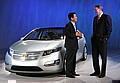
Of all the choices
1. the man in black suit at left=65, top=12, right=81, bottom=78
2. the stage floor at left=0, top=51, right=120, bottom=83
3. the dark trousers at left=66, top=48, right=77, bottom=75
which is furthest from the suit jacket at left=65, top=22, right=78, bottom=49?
the stage floor at left=0, top=51, right=120, bottom=83

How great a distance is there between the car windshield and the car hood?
1.30 ft

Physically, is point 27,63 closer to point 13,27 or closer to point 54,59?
point 54,59

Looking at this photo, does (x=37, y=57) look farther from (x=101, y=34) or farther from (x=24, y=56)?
(x=101, y=34)

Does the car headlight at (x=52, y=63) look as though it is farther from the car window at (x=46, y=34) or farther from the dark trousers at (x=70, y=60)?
the car window at (x=46, y=34)

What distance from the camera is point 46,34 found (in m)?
9.41

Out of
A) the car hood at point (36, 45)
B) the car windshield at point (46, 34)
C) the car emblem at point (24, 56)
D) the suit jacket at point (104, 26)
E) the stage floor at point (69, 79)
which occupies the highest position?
the suit jacket at point (104, 26)

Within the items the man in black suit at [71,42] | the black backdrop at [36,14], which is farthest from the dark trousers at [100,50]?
the black backdrop at [36,14]

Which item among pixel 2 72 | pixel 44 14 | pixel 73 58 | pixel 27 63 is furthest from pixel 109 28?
pixel 44 14

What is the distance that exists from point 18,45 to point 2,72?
101cm

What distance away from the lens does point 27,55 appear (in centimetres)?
823

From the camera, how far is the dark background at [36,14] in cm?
1423

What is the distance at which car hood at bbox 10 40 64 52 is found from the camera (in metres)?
8.34

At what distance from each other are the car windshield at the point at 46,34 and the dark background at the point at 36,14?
4727 mm

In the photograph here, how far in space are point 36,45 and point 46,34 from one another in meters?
0.97
